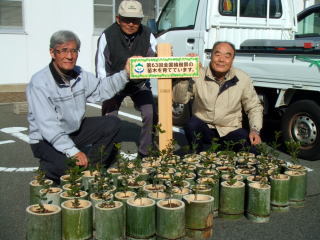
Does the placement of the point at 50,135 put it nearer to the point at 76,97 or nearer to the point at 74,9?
the point at 76,97

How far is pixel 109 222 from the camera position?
2955mm

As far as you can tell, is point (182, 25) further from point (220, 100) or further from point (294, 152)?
point (294, 152)

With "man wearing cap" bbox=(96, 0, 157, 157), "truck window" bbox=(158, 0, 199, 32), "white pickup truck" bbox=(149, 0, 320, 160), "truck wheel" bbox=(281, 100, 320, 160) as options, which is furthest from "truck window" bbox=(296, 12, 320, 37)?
"man wearing cap" bbox=(96, 0, 157, 157)

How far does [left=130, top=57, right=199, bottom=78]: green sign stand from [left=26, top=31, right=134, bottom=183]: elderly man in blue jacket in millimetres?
112

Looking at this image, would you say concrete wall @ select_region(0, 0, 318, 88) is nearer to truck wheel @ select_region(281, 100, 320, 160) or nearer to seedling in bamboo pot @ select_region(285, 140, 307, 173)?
truck wheel @ select_region(281, 100, 320, 160)

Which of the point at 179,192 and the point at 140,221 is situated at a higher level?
the point at 179,192

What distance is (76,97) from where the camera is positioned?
3887 mm

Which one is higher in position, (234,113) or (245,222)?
(234,113)

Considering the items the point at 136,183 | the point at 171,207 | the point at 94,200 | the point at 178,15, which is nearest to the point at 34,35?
the point at 178,15

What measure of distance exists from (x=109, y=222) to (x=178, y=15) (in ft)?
15.1

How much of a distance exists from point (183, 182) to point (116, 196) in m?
0.56

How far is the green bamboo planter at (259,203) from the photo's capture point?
11.4 ft

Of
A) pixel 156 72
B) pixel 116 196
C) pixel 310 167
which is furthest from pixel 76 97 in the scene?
pixel 310 167

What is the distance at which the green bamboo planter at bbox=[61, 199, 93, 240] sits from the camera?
293 cm
